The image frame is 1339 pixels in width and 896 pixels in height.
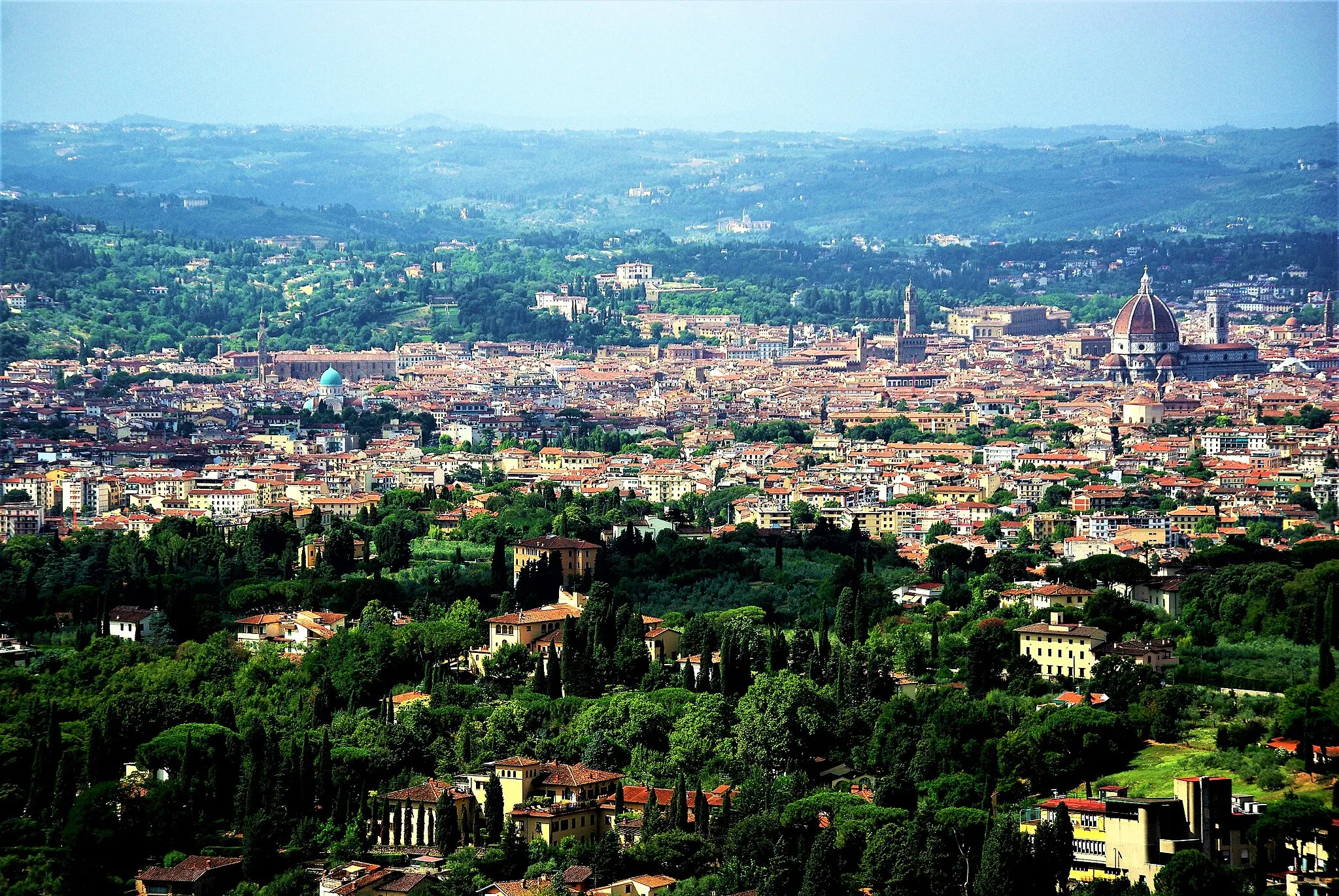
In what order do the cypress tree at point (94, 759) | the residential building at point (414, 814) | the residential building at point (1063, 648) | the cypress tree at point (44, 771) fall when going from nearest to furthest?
1. the residential building at point (414, 814)
2. the cypress tree at point (44, 771)
3. the cypress tree at point (94, 759)
4. the residential building at point (1063, 648)

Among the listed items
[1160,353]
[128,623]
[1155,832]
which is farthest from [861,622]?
[1160,353]

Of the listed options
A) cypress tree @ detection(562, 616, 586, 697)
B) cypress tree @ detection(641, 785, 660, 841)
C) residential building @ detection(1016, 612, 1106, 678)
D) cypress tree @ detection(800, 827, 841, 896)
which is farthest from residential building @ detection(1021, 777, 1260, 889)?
cypress tree @ detection(562, 616, 586, 697)

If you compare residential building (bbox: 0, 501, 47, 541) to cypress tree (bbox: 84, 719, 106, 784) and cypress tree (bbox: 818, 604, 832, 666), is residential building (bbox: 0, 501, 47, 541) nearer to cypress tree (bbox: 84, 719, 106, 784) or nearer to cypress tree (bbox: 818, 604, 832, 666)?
cypress tree (bbox: 818, 604, 832, 666)

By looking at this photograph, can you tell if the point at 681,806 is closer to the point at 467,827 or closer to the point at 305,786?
the point at 467,827

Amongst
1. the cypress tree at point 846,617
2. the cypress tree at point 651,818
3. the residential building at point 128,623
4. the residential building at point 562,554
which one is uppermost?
the cypress tree at point 846,617

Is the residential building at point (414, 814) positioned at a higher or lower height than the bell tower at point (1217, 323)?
higher

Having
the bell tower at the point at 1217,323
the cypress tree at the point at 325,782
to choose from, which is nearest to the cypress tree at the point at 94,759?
the cypress tree at the point at 325,782

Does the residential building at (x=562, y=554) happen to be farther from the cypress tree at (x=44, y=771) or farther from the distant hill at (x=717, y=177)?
the distant hill at (x=717, y=177)
